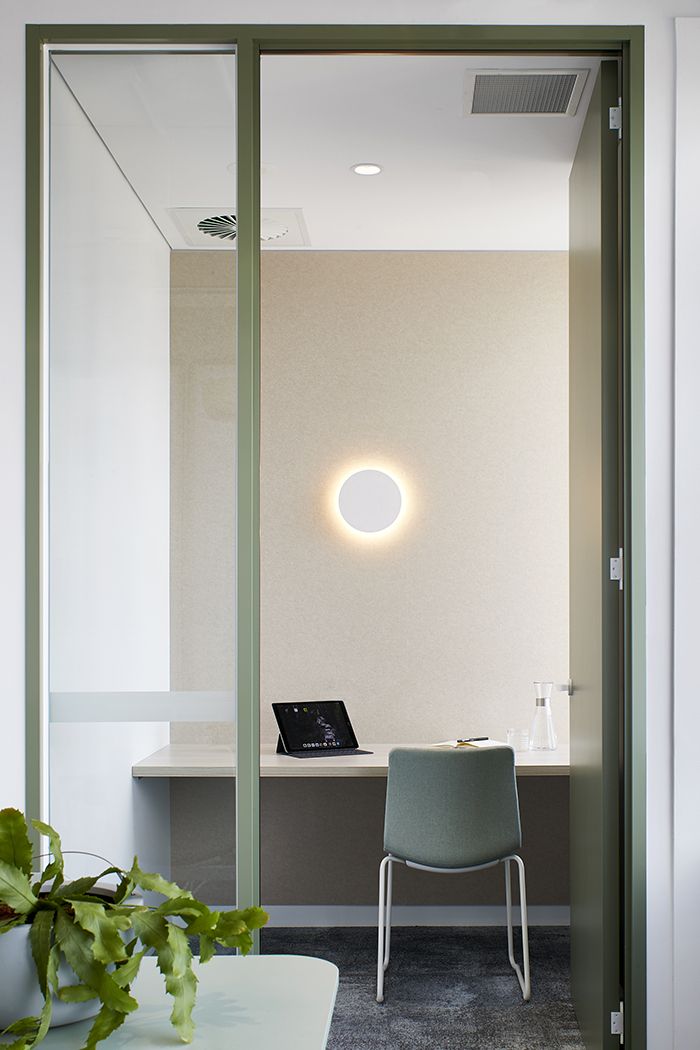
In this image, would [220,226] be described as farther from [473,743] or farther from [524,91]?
[473,743]

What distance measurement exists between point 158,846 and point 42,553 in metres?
0.75

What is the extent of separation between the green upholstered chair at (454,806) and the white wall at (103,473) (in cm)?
102

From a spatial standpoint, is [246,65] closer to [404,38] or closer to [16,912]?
[404,38]

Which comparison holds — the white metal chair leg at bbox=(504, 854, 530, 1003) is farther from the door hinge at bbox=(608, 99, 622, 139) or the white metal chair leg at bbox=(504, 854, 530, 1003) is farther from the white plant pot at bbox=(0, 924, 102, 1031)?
the white plant pot at bbox=(0, 924, 102, 1031)

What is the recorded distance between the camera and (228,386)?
243 cm

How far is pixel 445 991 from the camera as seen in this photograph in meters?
3.36

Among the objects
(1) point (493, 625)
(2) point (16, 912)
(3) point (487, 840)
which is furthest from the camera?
(1) point (493, 625)

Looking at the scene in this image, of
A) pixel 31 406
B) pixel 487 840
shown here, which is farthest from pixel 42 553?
pixel 487 840

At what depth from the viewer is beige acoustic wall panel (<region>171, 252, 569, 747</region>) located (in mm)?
4129

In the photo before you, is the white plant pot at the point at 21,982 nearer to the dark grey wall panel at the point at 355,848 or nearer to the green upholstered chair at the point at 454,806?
the green upholstered chair at the point at 454,806

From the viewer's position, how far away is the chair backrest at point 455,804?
124 inches

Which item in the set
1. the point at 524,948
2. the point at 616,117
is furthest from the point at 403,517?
the point at 616,117

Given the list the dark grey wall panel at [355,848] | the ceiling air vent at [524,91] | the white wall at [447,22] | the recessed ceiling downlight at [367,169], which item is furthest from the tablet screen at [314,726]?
the ceiling air vent at [524,91]

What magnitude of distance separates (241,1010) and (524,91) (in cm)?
239
